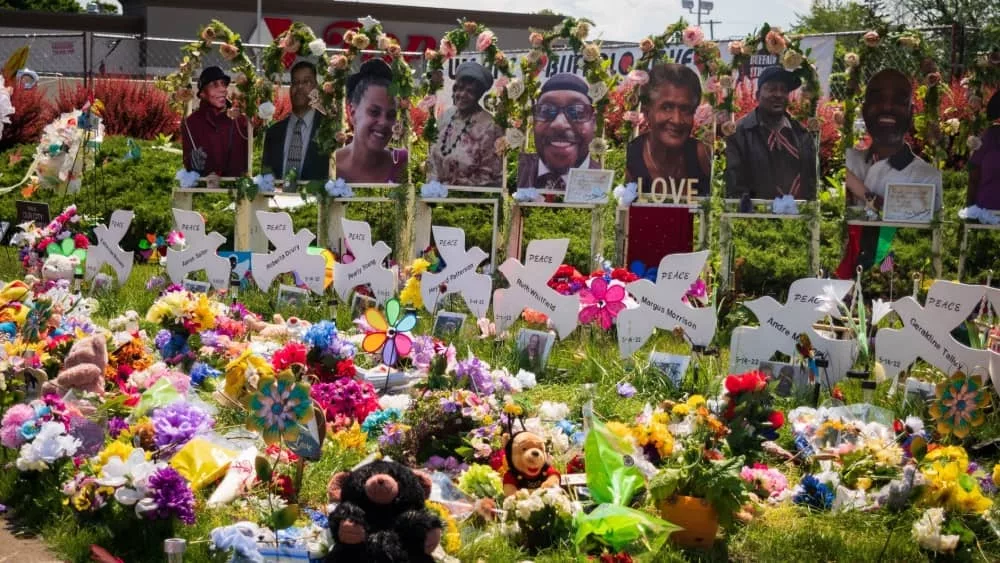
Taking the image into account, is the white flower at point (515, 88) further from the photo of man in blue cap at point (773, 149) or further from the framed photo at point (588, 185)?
the photo of man in blue cap at point (773, 149)

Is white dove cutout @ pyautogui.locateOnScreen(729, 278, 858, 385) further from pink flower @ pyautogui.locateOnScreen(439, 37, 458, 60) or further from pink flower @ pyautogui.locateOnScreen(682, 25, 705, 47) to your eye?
pink flower @ pyautogui.locateOnScreen(439, 37, 458, 60)

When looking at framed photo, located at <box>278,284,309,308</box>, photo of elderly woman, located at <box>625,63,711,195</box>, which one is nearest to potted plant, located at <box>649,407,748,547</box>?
framed photo, located at <box>278,284,309,308</box>

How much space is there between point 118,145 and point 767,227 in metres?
7.81

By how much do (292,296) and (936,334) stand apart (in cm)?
435

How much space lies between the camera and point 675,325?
6207mm

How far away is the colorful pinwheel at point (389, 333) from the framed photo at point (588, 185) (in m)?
3.06

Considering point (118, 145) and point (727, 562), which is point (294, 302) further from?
point (118, 145)

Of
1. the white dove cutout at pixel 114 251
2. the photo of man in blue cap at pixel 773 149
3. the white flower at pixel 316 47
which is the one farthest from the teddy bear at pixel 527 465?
the white flower at pixel 316 47

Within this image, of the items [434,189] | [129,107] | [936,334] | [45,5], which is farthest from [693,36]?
[45,5]

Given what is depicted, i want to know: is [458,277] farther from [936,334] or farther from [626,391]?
[936,334]

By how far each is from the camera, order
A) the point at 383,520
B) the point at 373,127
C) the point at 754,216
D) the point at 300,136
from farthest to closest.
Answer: the point at 300,136 → the point at 373,127 → the point at 754,216 → the point at 383,520

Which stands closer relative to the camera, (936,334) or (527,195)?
(936,334)

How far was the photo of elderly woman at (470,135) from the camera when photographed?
9.21 meters

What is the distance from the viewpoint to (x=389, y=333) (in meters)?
5.83
